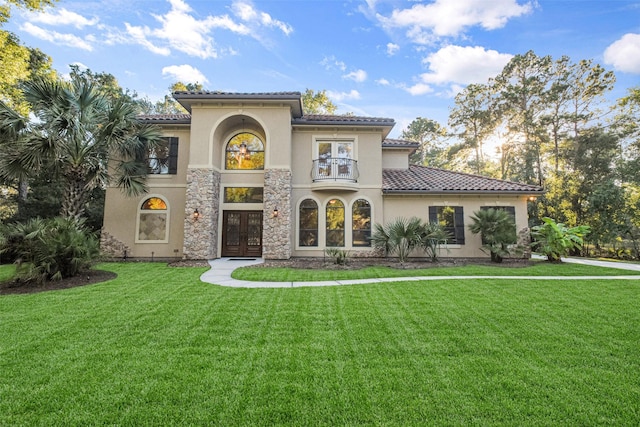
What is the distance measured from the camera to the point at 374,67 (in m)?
18.7

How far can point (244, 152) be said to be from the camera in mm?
13711

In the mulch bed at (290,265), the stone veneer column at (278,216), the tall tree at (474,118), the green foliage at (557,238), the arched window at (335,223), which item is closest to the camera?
the mulch bed at (290,265)

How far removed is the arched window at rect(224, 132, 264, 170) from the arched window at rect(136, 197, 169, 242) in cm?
361

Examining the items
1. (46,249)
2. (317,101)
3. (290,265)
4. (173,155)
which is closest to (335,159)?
(290,265)

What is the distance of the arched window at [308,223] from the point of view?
13.3 metres

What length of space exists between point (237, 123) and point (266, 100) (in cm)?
216

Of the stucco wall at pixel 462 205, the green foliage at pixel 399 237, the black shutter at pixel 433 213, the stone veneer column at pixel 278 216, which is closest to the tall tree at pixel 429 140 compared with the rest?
the stucco wall at pixel 462 205

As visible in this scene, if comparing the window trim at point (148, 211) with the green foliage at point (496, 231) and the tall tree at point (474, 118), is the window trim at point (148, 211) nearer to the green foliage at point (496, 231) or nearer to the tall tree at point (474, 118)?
the green foliage at point (496, 231)

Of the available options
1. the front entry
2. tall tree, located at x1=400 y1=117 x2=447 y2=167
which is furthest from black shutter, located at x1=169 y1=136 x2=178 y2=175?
tall tree, located at x1=400 y1=117 x2=447 y2=167

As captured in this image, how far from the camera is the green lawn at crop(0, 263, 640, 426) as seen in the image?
7.78 ft

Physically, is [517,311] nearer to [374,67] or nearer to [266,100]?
[266,100]

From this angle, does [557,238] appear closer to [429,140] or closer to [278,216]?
[278,216]

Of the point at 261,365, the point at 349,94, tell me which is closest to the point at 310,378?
the point at 261,365

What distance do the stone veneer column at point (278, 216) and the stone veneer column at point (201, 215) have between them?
7.82 ft
